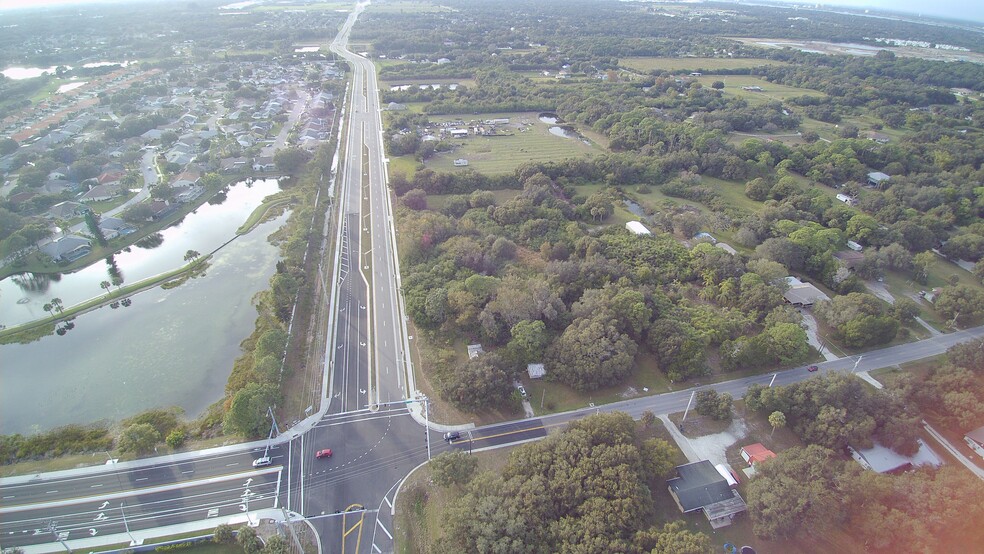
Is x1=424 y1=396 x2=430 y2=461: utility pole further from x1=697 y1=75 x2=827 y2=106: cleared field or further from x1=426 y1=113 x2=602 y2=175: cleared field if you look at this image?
x1=697 y1=75 x2=827 y2=106: cleared field

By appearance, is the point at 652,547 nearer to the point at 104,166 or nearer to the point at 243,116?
the point at 104,166

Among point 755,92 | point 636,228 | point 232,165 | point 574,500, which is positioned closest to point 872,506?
point 574,500

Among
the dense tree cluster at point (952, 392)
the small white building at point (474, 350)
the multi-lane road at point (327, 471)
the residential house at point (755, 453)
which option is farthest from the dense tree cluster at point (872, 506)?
the small white building at point (474, 350)

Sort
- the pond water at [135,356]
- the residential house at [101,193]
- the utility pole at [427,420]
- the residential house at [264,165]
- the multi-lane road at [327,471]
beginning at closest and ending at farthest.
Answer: the multi-lane road at [327,471], the utility pole at [427,420], the pond water at [135,356], the residential house at [101,193], the residential house at [264,165]

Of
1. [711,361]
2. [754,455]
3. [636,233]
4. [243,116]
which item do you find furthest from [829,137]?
[243,116]

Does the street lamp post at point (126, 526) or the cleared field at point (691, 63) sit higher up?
the cleared field at point (691, 63)

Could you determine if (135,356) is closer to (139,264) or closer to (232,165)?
(139,264)

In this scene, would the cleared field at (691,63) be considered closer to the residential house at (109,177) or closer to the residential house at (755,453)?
the residential house at (755,453)

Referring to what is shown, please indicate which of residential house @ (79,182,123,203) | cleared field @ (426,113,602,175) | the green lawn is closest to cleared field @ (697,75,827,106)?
the green lawn
